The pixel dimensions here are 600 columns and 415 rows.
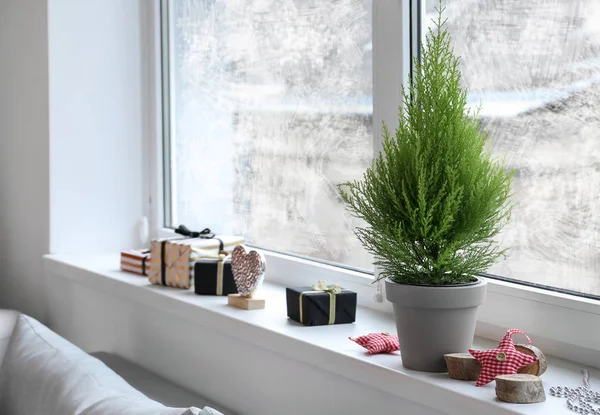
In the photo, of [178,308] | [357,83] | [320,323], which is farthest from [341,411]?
[357,83]

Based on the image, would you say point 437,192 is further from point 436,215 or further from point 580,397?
point 580,397

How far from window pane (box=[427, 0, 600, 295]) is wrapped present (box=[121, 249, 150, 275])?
105 cm

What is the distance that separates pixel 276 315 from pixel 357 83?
55cm

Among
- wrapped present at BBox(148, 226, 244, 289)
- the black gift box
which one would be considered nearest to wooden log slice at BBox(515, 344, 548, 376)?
the black gift box

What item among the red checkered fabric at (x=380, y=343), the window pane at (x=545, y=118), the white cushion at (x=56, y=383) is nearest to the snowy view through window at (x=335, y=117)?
the window pane at (x=545, y=118)

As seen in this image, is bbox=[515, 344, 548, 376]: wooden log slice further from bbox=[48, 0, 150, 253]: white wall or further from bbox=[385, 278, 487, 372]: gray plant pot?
bbox=[48, 0, 150, 253]: white wall

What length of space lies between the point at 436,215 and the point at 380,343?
0.28 m

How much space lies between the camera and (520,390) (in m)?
0.96

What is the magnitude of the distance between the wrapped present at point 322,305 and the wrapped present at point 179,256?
0.44m

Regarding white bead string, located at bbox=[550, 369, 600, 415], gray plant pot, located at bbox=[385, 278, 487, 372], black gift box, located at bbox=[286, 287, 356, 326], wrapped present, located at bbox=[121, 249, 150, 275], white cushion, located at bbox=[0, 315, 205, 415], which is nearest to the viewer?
white bead string, located at bbox=[550, 369, 600, 415]

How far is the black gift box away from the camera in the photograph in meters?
1.42

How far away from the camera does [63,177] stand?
234 centimetres

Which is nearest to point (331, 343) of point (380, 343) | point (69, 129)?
point (380, 343)

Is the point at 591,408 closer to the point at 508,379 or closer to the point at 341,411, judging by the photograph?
the point at 508,379
